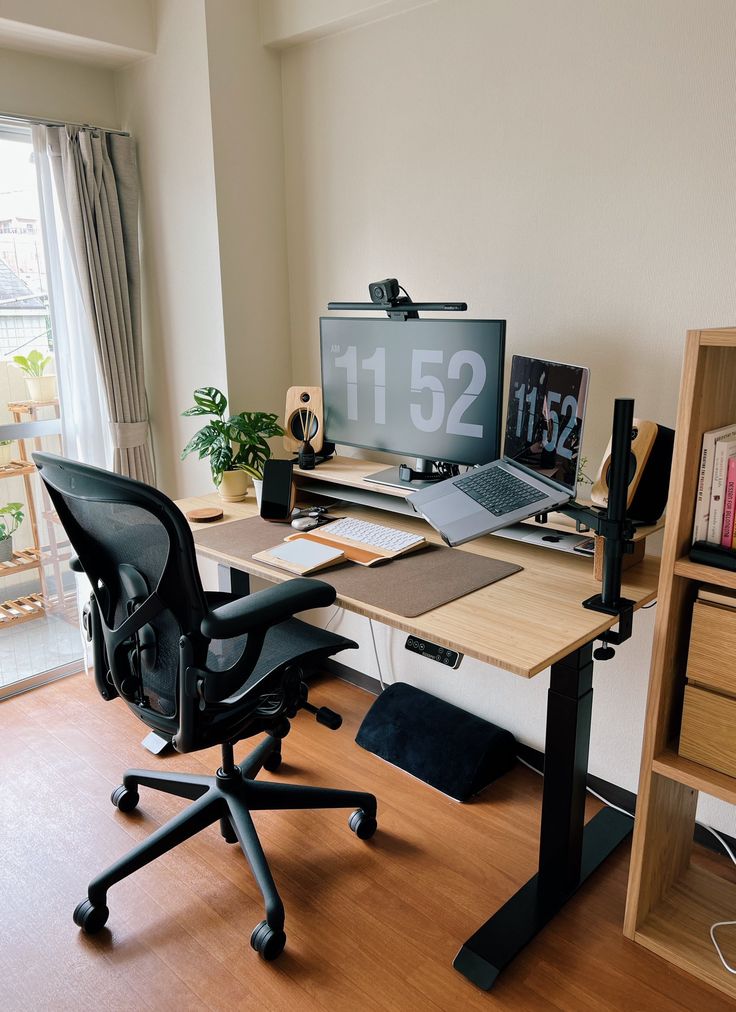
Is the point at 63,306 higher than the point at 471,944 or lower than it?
higher

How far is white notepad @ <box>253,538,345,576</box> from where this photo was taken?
181 centimetres

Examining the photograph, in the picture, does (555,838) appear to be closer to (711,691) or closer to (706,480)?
(711,691)

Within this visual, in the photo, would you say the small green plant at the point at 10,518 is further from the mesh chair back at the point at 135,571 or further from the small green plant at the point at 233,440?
the mesh chair back at the point at 135,571

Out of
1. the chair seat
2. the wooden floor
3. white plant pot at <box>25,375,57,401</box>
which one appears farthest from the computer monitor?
white plant pot at <box>25,375,57,401</box>

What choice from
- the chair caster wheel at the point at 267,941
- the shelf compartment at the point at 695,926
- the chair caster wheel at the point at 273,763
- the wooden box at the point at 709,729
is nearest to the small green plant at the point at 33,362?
the chair caster wheel at the point at 273,763

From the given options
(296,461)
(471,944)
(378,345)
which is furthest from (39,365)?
(471,944)

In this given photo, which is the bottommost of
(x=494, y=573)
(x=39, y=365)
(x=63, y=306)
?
(x=494, y=573)

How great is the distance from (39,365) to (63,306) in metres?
0.23

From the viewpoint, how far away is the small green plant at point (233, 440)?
2434mm

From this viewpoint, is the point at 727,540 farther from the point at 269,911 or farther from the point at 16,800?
the point at 16,800

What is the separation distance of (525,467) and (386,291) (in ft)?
2.19

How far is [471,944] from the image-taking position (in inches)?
64.3

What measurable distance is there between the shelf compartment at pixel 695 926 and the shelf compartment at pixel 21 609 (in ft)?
7.53

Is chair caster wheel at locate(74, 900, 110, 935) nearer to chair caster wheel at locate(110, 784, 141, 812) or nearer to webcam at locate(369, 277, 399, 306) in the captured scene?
chair caster wheel at locate(110, 784, 141, 812)
